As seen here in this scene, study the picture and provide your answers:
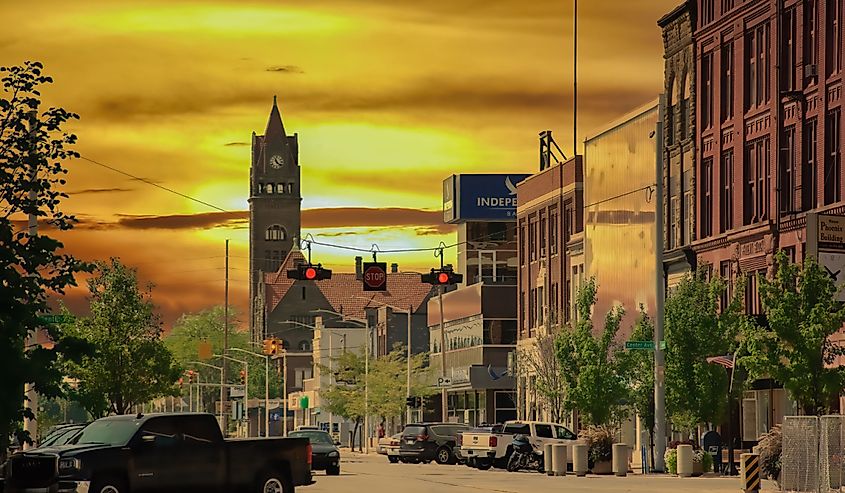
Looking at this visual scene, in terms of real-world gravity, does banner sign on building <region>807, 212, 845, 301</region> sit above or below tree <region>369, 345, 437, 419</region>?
above

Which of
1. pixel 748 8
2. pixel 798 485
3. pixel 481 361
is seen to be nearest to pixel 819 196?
pixel 748 8

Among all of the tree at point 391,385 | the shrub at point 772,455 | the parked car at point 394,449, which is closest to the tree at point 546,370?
the parked car at point 394,449

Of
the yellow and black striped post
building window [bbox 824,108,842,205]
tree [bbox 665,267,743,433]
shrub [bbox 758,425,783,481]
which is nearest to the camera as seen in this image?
the yellow and black striped post

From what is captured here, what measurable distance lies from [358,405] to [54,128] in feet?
340

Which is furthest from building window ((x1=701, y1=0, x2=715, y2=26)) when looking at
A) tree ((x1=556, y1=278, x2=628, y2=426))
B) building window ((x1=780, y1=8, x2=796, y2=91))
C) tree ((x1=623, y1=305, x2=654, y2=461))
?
tree ((x1=623, y1=305, x2=654, y2=461))

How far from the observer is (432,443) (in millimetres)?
75625

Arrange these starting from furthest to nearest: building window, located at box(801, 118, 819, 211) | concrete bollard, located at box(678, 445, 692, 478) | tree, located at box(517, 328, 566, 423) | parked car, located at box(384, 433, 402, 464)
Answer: parked car, located at box(384, 433, 402, 464) → tree, located at box(517, 328, 566, 423) → building window, located at box(801, 118, 819, 211) → concrete bollard, located at box(678, 445, 692, 478)

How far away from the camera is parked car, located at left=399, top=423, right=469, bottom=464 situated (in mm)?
75562

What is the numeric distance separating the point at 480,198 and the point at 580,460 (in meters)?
92.2

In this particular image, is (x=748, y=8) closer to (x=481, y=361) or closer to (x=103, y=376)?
(x=103, y=376)

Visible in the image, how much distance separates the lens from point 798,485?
40.0 meters

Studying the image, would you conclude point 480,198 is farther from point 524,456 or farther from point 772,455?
point 772,455

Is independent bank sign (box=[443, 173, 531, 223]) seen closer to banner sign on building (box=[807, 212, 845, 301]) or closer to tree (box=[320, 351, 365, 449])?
tree (box=[320, 351, 365, 449])

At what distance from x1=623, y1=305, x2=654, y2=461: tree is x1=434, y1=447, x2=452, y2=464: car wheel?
34.8 feet
